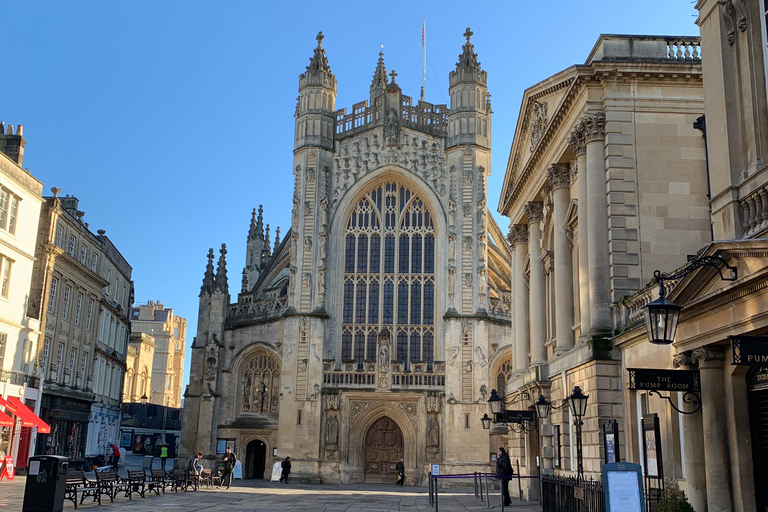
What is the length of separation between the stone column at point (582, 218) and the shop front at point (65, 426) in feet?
78.9

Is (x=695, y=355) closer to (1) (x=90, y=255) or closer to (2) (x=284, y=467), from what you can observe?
(2) (x=284, y=467)

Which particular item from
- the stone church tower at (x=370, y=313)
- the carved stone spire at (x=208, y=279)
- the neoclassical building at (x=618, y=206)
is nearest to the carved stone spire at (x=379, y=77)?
the stone church tower at (x=370, y=313)

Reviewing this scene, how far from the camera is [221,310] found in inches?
1721

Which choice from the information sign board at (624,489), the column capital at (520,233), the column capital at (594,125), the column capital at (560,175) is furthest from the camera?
the column capital at (520,233)

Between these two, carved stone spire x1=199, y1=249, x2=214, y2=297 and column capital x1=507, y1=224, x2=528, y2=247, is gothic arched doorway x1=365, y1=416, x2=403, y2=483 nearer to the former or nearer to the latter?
carved stone spire x1=199, y1=249, x2=214, y2=297

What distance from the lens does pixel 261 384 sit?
4328 centimetres

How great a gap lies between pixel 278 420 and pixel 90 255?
12786 mm

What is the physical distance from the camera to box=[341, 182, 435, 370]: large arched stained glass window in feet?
138

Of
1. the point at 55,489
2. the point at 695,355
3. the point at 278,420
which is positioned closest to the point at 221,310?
the point at 278,420

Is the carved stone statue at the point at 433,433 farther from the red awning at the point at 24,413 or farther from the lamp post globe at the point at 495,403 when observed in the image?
the red awning at the point at 24,413

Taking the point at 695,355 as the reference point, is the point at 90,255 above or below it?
above

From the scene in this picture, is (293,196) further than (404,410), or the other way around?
(293,196)

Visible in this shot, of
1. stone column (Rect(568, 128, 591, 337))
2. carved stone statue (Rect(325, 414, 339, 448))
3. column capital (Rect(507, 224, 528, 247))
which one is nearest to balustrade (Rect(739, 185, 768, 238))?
stone column (Rect(568, 128, 591, 337))

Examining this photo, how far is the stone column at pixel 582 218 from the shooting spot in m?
19.3
